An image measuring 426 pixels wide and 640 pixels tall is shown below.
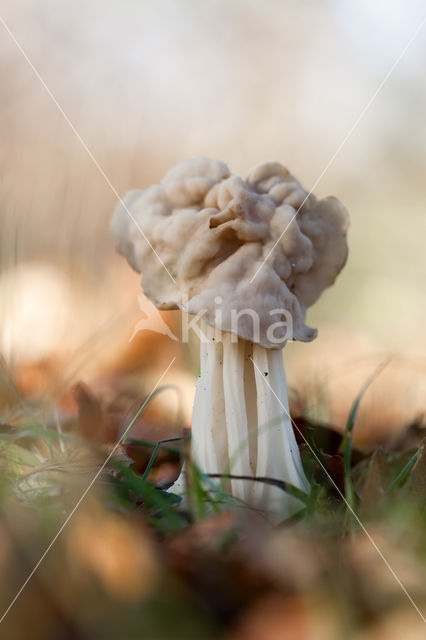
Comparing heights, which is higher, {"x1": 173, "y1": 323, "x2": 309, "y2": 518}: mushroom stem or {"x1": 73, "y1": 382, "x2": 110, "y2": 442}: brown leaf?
{"x1": 173, "y1": 323, "x2": 309, "y2": 518}: mushroom stem

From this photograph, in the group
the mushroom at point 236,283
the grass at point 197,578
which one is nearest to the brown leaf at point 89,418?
the mushroom at point 236,283

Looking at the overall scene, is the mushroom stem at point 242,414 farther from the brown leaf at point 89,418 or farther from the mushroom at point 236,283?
the brown leaf at point 89,418

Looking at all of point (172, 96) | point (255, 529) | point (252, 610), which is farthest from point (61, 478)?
point (172, 96)

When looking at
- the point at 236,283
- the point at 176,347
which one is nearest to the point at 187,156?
the point at 176,347

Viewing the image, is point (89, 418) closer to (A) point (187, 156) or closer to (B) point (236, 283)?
(B) point (236, 283)

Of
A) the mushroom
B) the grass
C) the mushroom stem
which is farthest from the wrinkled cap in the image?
the grass

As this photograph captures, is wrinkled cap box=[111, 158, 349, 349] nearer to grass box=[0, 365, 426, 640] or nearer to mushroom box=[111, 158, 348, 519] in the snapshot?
mushroom box=[111, 158, 348, 519]
